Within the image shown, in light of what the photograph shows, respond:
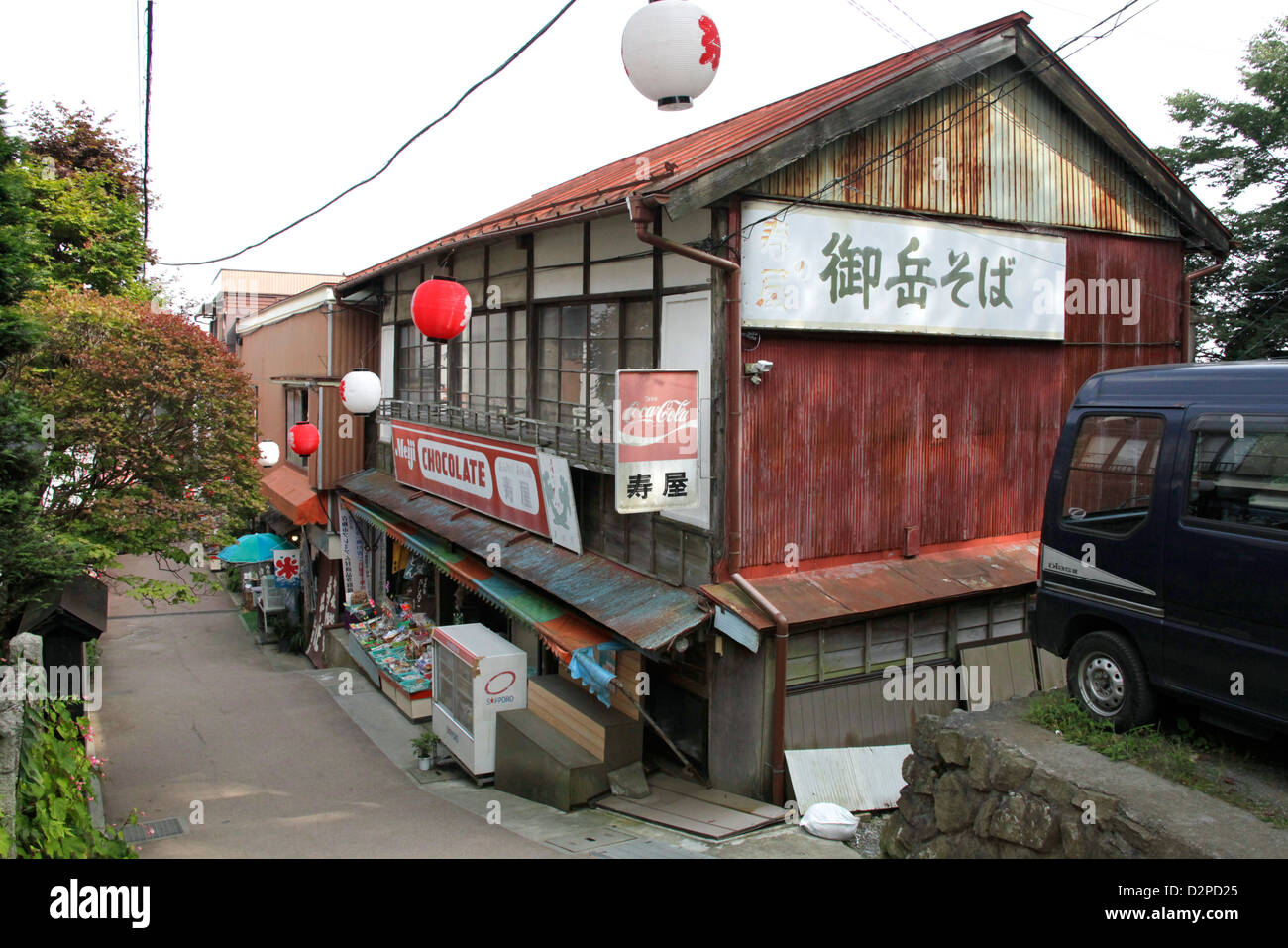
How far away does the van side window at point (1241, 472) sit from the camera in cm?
637

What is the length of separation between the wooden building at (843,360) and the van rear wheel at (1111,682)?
8.94ft

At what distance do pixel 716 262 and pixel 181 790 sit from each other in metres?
11.4

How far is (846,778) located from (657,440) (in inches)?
171

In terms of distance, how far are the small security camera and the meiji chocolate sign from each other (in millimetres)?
4252

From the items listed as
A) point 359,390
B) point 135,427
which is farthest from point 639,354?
point 135,427

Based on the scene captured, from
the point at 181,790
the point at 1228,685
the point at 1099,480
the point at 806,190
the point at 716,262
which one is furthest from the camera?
the point at 181,790

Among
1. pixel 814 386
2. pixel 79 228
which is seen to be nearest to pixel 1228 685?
pixel 814 386

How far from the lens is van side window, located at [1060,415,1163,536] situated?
743cm

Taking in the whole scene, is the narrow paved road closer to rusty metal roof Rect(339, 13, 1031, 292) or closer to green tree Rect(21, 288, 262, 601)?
green tree Rect(21, 288, 262, 601)

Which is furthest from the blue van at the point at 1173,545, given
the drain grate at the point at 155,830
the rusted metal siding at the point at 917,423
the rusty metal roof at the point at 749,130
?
the drain grate at the point at 155,830

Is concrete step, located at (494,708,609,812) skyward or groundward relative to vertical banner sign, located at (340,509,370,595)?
groundward

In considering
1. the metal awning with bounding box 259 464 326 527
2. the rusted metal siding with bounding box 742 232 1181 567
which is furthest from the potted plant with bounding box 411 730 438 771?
the metal awning with bounding box 259 464 326 527

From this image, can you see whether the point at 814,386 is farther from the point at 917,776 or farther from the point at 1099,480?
the point at 917,776

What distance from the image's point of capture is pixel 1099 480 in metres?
7.83
